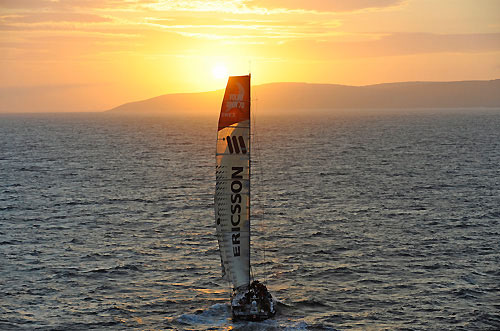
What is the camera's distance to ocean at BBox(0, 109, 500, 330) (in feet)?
121

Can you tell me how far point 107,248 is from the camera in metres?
50.9

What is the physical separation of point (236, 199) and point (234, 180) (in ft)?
3.73

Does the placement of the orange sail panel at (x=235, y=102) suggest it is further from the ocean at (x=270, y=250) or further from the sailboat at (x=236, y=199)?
the ocean at (x=270, y=250)

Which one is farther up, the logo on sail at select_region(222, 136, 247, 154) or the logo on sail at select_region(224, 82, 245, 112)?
the logo on sail at select_region(224, 82, 245, 112)

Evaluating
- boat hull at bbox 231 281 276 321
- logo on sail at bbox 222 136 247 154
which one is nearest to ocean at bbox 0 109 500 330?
boat hull at bbox 231 281 276 321

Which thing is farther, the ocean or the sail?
the ocean

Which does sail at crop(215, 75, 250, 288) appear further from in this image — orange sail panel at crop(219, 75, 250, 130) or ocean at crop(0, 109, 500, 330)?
ocean at crop(0, 109, 500, 330)

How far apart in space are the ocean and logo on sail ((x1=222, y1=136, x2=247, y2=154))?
7534 millimetres

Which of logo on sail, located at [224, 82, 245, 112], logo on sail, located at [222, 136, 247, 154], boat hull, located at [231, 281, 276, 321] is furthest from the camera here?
boat hull, located at [231, 281, 276, 321]

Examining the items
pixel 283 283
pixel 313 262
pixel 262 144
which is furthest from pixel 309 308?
pixel 262 144

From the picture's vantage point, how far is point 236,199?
1345 inches

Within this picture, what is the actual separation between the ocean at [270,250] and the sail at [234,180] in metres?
3.84

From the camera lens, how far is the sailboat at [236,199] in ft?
108

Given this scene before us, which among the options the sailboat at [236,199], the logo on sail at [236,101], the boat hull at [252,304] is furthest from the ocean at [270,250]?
the logo on sail at [236,101]
